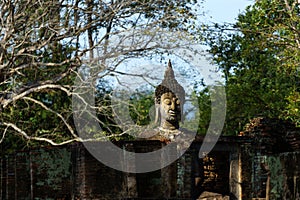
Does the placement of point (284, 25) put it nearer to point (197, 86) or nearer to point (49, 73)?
point (197, 86)

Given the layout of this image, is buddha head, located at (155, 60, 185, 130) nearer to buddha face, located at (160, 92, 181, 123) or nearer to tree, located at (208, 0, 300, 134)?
buddha face, located at (160, 92, 181, 123)

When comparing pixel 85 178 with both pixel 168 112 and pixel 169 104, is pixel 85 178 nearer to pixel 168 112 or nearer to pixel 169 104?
pixel 168 112

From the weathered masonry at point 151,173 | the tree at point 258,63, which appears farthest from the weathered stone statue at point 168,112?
the tree at point 258,63

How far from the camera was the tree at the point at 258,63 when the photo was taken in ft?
50.9

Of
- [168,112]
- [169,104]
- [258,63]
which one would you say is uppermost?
[258,63]

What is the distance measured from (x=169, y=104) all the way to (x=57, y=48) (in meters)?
6.55

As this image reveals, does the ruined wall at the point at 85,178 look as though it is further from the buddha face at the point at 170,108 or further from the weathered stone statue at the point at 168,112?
the buddha face at the point at 170,108

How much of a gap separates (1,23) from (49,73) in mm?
2784

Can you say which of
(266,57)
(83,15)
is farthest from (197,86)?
(83,15)

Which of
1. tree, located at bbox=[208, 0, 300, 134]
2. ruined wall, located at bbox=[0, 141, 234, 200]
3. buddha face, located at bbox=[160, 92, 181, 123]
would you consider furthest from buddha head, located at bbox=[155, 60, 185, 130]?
tree, located at bbox=[208, 0, 300, 134]

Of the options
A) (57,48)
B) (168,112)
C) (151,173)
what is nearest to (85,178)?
(151,173)

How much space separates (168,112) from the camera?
10945 mm

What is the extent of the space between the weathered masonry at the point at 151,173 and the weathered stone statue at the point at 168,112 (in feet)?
1.60

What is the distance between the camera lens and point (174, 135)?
1053 cm
